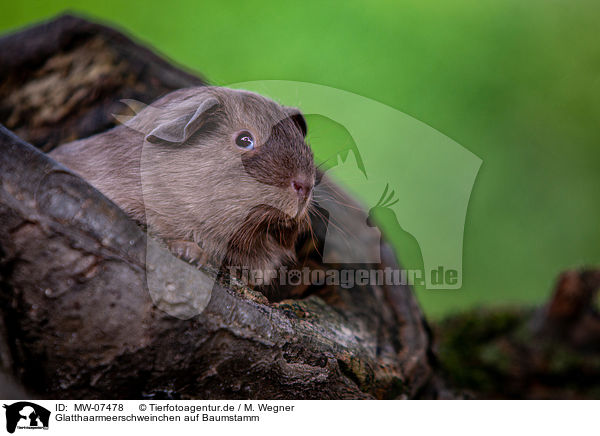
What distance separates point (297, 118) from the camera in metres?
1.04

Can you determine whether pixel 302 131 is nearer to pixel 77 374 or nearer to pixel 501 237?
pixel 77 374

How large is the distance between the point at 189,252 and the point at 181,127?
0.79ft

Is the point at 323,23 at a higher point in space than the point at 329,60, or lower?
higher

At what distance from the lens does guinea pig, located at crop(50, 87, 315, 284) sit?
0.93 metres

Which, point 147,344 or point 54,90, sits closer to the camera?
point 147,344

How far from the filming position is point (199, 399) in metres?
0.85

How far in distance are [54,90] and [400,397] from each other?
1.25 meters

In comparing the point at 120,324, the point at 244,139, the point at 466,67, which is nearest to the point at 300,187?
the point at 244,139

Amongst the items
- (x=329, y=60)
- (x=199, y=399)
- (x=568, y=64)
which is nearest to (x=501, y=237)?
(x=568, y=64)
